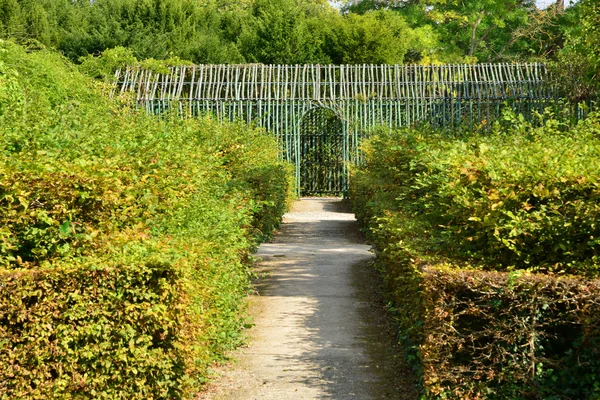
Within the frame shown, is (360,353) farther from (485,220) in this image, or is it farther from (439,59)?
(439,59)

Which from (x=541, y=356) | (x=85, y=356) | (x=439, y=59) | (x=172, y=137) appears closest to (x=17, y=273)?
(x=85, y=356)

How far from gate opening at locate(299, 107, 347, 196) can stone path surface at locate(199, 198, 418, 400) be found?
10.4 metres

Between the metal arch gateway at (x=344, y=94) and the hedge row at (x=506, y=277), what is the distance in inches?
561

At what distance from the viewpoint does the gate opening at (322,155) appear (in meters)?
23.3

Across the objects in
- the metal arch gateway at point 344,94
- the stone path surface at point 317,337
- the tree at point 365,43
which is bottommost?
the stone path surface at point 317,337

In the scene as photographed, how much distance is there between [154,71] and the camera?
22.1m

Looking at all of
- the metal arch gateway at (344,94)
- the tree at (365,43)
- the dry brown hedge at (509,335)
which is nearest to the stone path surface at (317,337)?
the dry brown hedge at (509,335)

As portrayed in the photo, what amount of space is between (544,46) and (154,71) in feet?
65.2

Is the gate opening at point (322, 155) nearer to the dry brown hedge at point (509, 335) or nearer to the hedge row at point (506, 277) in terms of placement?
the hedge row at point (506, 277)

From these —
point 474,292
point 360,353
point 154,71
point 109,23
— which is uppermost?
point 109,23

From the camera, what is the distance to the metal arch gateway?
70.0ft

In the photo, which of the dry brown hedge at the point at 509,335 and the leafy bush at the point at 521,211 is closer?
the dry brown hedge at the point at 509,335

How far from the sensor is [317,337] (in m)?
7.82

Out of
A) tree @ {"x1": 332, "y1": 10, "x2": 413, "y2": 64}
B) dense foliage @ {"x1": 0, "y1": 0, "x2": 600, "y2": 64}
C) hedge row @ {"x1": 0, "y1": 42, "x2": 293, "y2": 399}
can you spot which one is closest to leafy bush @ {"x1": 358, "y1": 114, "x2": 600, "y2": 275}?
hedge row @ {"x1": 0, "y1": 42, "x2": 293, "y2": 399}
